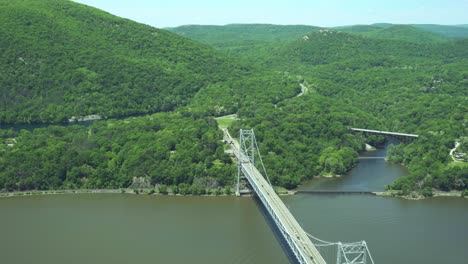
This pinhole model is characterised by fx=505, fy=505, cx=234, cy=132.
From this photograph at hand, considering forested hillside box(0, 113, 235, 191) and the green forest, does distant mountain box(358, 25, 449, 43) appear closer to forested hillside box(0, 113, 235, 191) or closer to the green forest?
the green forest

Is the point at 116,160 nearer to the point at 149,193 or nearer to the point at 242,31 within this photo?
the point at 149,193

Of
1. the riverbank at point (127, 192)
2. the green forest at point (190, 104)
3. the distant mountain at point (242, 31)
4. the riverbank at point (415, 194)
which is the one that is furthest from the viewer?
the distant mountain at point (242, 31)

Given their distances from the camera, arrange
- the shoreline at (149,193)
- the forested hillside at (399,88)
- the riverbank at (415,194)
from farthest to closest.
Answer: the forested hillside at (399,88) → the shoreline at (149,193) → the riverbank at (415,194)

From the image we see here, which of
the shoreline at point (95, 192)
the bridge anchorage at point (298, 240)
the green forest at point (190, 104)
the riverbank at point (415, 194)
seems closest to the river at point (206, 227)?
the shoreline at point (95, 192)

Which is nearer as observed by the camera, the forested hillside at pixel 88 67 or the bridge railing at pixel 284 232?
the bridge railing at pixel 284 232

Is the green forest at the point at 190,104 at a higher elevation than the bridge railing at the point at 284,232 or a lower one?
lower

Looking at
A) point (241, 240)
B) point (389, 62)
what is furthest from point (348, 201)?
point (389, 62)

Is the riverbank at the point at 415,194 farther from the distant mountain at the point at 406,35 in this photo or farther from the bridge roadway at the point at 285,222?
the distant mountain at the point at 406,35

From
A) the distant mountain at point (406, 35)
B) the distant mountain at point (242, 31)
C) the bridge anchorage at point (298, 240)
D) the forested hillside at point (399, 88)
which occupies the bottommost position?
the distant mountain at point (242, 31)
